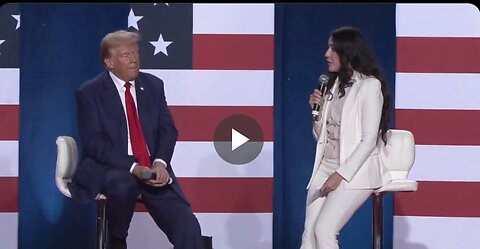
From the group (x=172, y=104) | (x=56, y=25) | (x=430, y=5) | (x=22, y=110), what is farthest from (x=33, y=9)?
(x=430, y=5)

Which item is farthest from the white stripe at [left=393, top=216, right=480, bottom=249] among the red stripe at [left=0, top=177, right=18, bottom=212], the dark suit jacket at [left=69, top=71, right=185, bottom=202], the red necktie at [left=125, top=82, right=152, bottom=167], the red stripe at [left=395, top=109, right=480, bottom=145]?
the red stripe at [left=0, top=177, right=18, bottom=212]

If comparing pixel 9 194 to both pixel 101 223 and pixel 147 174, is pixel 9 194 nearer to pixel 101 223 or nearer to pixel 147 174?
pixel 101 223

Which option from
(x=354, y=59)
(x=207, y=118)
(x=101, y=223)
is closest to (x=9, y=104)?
(x=207, y=118)

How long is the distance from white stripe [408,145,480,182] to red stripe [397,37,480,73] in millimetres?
442

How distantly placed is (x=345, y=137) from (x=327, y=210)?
1.06 ft

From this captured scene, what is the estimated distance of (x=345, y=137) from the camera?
14.6 feet

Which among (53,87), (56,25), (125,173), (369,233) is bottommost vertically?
(369,233)

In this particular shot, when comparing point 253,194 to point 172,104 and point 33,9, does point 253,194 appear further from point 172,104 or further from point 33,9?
point 33,9

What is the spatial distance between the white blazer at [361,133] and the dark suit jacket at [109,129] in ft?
2.65

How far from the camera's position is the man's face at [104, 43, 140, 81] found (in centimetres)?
473

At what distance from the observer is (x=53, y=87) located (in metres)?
5.75

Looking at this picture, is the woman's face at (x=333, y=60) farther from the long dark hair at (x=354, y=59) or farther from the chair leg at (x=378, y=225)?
the chair leg at (x=378, y=225)

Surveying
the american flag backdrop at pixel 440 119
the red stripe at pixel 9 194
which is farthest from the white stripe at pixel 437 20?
the red stripe at pixel 9 194

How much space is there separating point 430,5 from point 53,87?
2155 millimetres
